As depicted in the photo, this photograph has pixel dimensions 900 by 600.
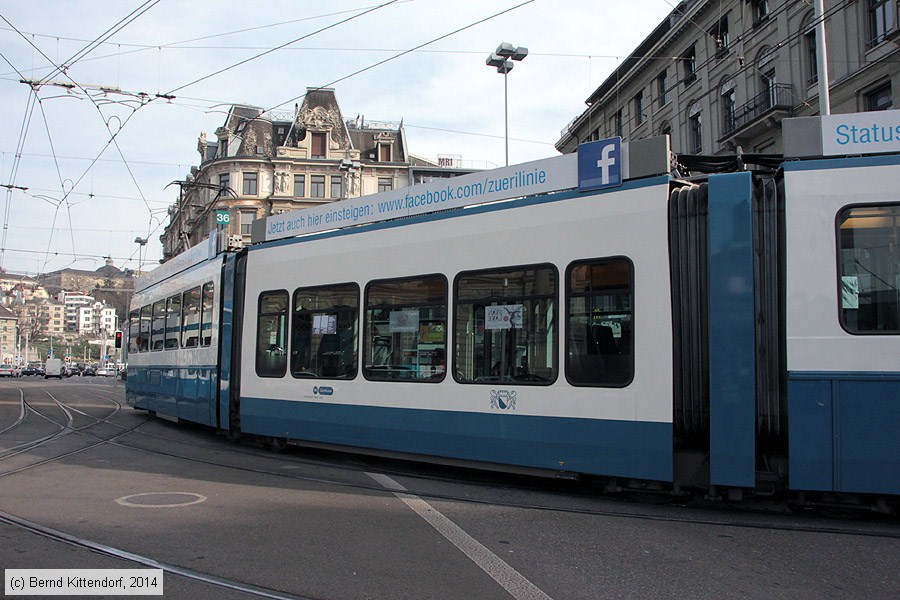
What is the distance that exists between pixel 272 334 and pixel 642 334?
5.93 metres

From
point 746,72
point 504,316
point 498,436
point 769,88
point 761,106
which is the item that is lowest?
point 498,436

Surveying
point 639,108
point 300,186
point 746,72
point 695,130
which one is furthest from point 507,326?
point 300,186

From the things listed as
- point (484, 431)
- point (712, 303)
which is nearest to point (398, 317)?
point (484, 431)

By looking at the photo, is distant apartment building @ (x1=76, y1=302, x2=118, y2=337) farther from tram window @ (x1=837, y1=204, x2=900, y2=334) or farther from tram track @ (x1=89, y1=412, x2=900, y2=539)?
tram window @ (x1=837, y1=204, x2=900, y2=334)

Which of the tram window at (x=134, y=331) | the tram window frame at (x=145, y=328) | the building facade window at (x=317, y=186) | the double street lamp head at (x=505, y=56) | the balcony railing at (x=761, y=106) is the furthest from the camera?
the building facade window at (x=317, y=186)

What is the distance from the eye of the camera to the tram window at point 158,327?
50.9 feet

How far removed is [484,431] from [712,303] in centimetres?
279

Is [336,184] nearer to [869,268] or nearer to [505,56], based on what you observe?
[505,56]

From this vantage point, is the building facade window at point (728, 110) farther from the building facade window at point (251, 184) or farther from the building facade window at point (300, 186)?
the building facade window at point (251, 184)

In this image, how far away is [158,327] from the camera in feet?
52.5

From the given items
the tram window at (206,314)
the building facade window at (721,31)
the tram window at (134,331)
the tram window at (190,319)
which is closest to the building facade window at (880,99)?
the building facade window at (721,31)

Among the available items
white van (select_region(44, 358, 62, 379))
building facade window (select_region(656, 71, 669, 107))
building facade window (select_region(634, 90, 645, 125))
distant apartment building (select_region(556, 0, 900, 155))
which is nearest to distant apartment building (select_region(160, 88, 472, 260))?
white van (select_region(44, 358, 62, 379))

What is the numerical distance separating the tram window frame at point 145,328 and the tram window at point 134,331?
0.30 meters

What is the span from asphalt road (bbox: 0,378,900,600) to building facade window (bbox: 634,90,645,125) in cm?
3224
